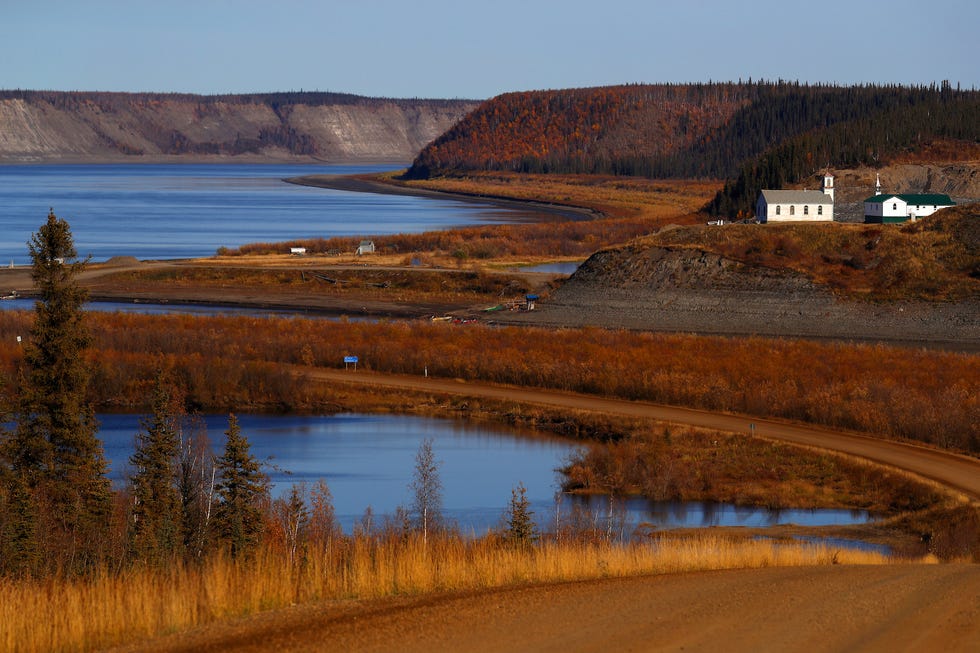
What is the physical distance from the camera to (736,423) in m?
41.8

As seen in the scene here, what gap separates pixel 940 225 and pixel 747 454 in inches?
1732

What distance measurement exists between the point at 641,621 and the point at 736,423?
96.4 ft

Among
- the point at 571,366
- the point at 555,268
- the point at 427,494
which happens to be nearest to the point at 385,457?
the point at 427,494

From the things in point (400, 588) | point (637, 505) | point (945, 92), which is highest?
point (945, 92)

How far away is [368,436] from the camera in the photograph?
144 ft

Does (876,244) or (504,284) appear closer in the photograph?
(876,244)

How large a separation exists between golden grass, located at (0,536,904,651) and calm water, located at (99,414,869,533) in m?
11.9

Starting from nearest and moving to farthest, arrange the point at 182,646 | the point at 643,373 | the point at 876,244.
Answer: the point at 182,646
the point at 643,373
the point at 876,244

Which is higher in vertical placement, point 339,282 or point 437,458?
point 339,282

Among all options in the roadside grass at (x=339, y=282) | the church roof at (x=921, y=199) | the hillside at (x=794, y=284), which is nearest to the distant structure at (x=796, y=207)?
the church roof at (x=921, y=199)

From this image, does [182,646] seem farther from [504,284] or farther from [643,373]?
[504,284]

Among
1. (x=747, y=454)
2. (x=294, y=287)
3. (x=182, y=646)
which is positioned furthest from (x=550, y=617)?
(x=294, y=287)

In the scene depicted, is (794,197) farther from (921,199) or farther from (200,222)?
(200,222)

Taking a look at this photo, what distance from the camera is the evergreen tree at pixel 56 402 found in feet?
81.5
